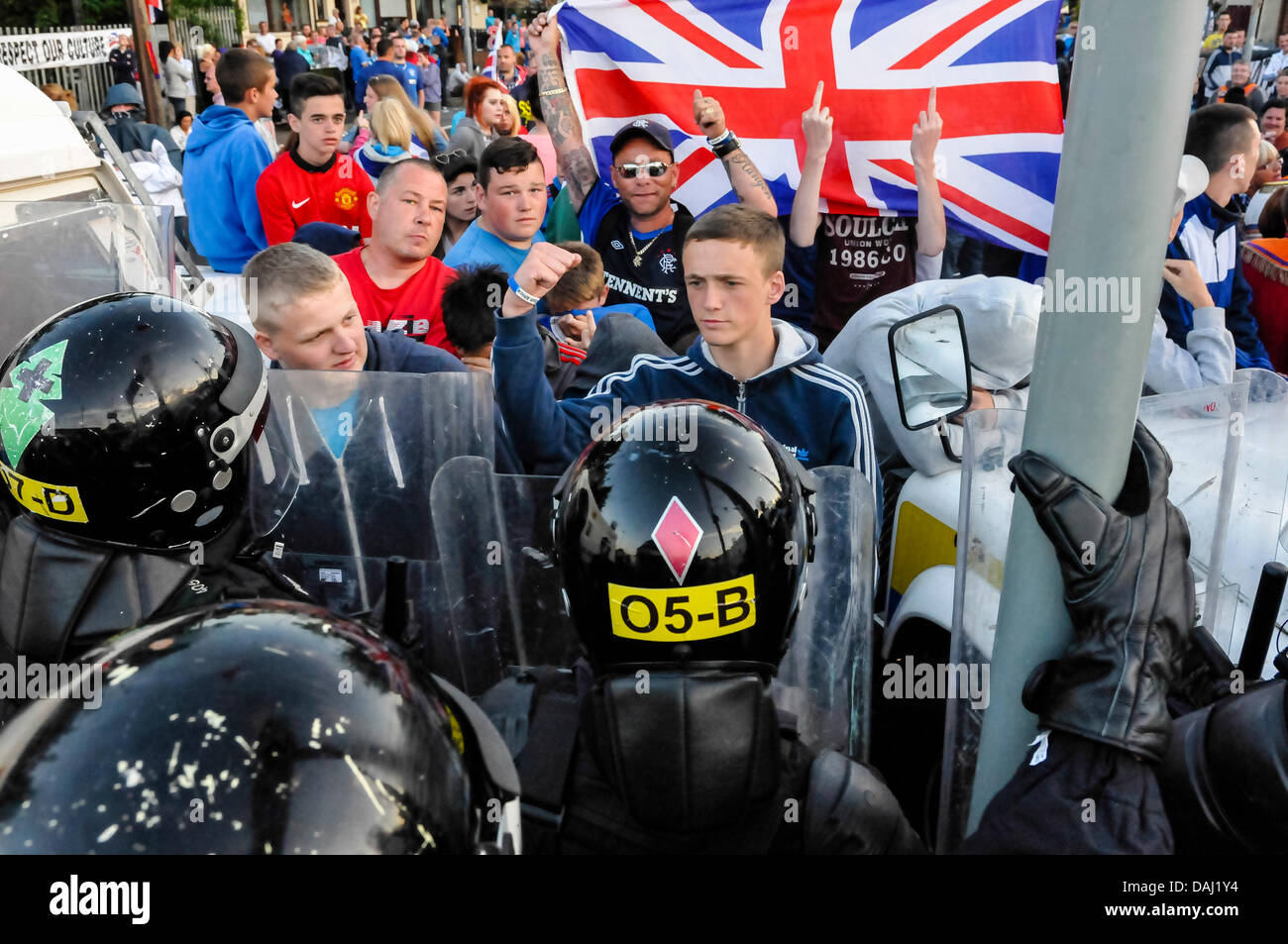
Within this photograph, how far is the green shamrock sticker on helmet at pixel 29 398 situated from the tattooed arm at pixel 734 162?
3355 millimetres

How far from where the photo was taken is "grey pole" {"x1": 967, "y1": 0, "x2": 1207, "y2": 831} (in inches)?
52.2

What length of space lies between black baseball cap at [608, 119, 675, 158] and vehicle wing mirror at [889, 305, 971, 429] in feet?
9.38

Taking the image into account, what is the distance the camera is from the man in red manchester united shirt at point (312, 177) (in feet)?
18.6

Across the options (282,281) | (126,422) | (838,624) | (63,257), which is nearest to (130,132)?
(63,257)

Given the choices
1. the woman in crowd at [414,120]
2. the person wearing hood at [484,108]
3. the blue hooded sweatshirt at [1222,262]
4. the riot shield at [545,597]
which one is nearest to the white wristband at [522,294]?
the riot shield at [545,597]

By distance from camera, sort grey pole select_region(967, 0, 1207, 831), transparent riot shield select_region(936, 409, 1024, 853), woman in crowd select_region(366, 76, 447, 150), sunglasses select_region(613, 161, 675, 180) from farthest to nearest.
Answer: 1. woman in crowd select_region(366, 76, 447, 150)
2. sunglasses select_region(613, 161, 675, 180)
3. transparent riot shield select_region(936, 409, 1024, 853)
4. grey pole select_region(967, 0, 1207, 831)

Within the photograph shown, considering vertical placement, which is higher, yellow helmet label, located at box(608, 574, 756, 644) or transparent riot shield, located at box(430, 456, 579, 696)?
yellow helmet label, located at box(608, 574, 756, 644)

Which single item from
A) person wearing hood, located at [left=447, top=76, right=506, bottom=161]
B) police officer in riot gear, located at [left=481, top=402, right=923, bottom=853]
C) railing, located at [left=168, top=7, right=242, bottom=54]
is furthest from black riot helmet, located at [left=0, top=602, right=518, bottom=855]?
railing, located at [left=168, top=7, right=242, bottom=54]

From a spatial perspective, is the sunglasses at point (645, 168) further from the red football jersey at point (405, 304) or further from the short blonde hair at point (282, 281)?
the short blonde hair at point (282, 281)

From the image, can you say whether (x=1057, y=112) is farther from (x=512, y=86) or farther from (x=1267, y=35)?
(x=1267, y=35)

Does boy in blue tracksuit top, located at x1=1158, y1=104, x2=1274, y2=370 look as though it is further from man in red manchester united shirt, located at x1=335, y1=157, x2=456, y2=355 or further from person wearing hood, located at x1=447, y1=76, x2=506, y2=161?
person wearing hood, located at x1=447, y1=76, x2=506, y2=161

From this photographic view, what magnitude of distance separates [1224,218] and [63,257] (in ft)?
17.2

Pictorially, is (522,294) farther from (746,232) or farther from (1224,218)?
(1224,218)

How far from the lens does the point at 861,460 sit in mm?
2887
